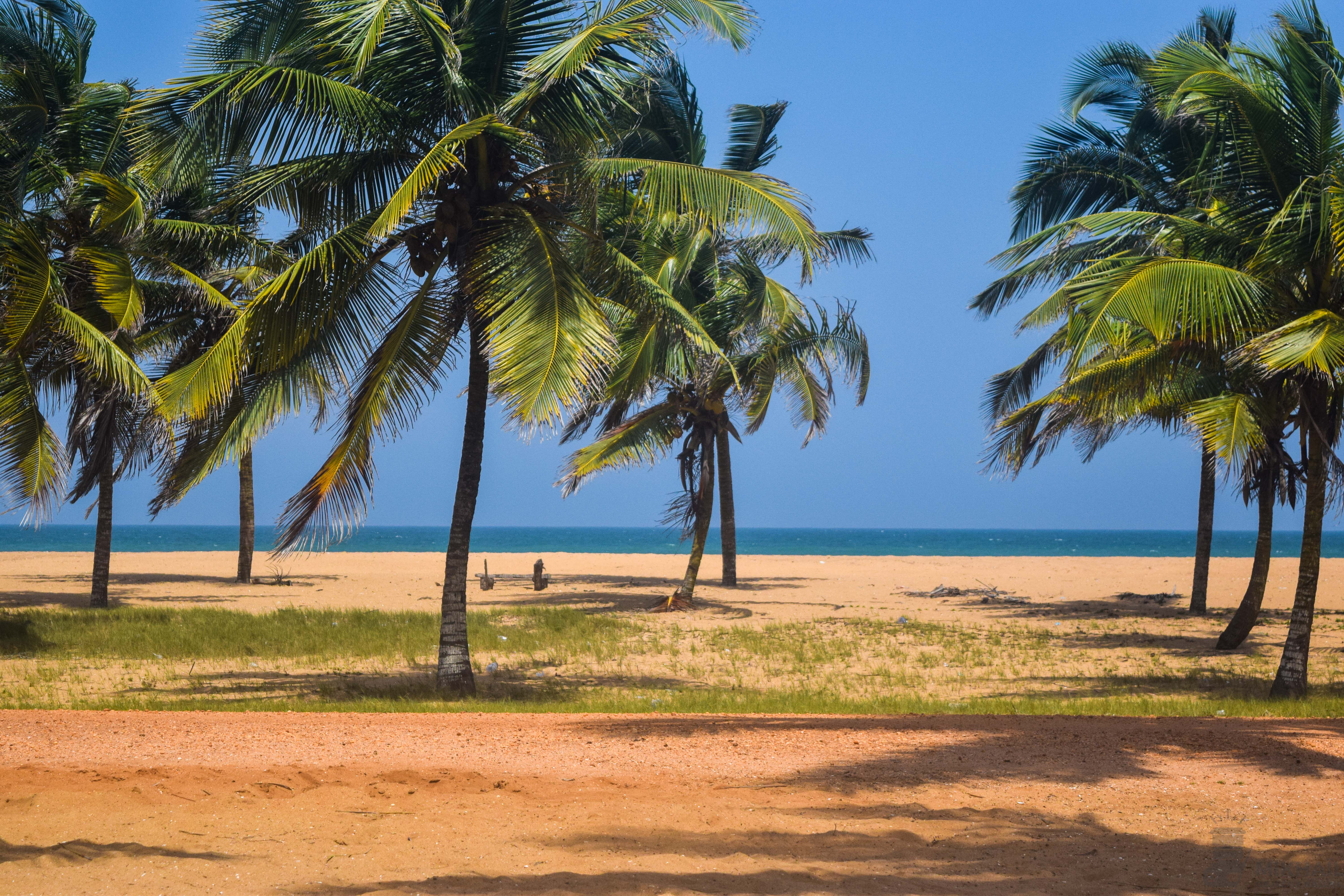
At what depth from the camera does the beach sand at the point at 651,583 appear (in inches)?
775

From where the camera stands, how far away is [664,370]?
48.4 feet

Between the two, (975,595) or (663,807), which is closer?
(663,807)

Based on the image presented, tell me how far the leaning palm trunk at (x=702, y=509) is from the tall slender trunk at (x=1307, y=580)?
36.2 ft

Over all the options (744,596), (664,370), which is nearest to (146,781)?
(664,370)

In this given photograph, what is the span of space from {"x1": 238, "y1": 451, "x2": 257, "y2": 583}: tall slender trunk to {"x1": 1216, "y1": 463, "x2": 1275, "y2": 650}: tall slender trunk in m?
19.8

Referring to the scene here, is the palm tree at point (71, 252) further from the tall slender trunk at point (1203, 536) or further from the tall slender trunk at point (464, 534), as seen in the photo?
the tall slender trunk at point (1203, 536)

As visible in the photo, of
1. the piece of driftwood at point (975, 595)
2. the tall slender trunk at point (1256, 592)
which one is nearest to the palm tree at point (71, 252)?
the tall slender trunk at point (1256, 592)

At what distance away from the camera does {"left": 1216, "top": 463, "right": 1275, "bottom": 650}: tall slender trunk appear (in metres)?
13.5

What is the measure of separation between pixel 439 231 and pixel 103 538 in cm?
1189

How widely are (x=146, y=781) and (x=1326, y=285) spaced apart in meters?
11.0

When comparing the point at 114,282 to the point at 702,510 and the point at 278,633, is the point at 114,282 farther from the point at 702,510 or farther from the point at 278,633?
the point at 702,510

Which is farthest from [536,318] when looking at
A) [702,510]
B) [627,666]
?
[702,510]

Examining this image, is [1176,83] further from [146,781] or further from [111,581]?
[111,581]

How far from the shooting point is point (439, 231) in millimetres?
9727
